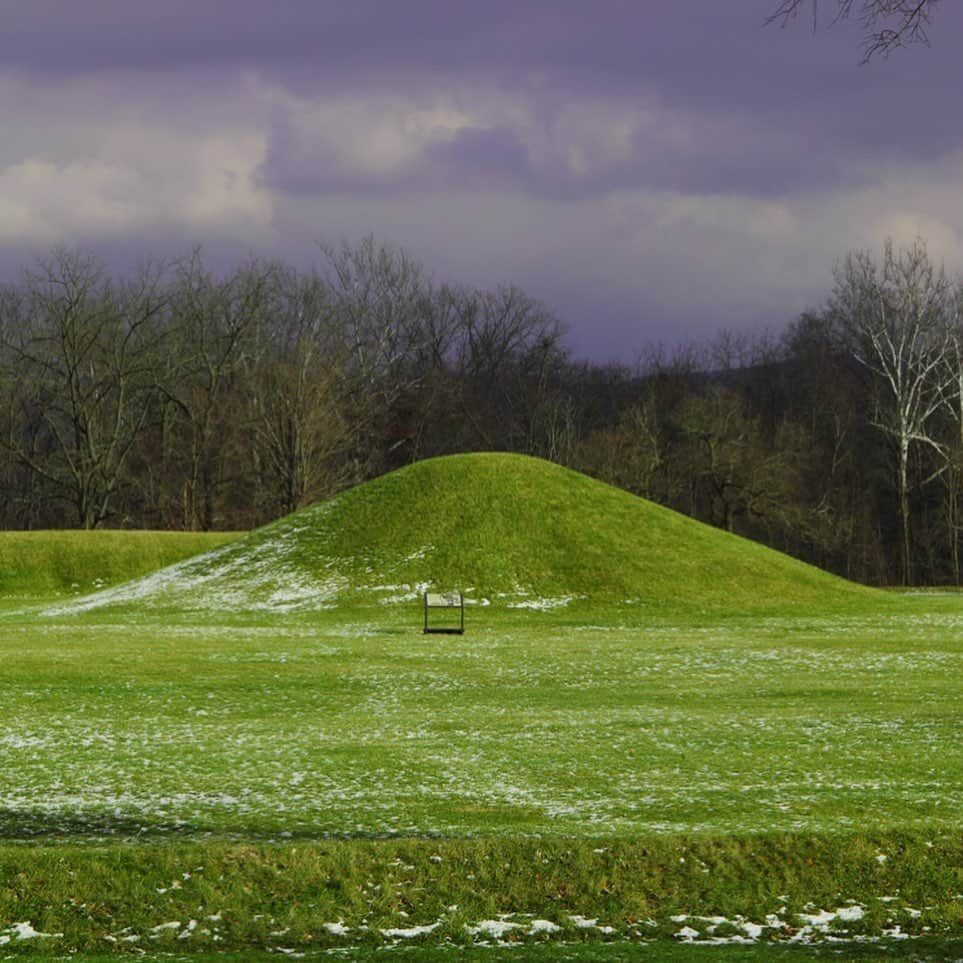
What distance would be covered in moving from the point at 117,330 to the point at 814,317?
224 feet

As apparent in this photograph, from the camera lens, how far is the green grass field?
10070 millimetres

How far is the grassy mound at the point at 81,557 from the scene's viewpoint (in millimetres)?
66312

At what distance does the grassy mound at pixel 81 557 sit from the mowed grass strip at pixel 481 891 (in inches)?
2271

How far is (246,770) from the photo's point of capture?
17.4 meters

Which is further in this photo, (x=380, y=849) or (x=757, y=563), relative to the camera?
(x=757, y=563)

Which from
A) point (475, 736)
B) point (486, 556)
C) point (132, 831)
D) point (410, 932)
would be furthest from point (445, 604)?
point (410, 932)

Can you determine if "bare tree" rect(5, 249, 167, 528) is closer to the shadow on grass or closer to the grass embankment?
the grass embankment

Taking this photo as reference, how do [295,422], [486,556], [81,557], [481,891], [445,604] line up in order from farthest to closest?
1. [295,422]
2. [81,557]
3. [486,556]
4. [445,604]
5. [481,891]

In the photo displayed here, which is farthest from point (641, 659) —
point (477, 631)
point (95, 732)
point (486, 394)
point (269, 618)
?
point (486, 394)

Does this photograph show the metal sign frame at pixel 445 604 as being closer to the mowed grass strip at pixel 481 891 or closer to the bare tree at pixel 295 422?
the mowed grass strip at pixel 481 891

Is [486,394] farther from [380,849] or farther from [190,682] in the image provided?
[380,849]

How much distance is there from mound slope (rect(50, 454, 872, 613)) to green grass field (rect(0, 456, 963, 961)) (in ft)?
20.1

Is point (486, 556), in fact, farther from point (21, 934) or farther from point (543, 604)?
point (21, 934)

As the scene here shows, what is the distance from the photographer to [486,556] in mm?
54000
